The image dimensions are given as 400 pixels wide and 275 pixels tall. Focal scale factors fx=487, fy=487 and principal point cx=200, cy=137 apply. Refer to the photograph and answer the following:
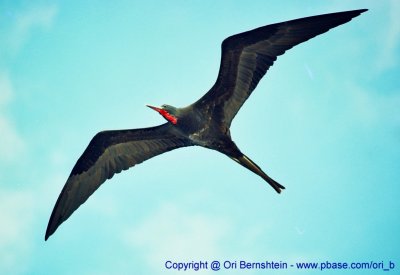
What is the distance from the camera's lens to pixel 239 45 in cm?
801

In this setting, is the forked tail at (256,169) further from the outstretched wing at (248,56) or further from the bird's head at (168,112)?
the bird's head at (168,112)

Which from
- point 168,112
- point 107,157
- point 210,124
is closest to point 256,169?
point 210,124

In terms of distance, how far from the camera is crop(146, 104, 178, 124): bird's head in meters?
8.45

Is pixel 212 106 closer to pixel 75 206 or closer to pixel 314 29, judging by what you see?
pixel 314 29

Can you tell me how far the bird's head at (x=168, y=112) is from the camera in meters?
8.45

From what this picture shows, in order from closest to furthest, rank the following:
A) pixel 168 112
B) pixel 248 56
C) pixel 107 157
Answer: pixel 248 56 < pixel 168 112 < pixel 107 157

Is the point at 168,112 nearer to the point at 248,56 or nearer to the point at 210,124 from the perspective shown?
the point at 210,124

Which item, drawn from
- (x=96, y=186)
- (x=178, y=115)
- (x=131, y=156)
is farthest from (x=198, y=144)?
(x=96, y=186)

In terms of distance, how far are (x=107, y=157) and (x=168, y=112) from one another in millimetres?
1687

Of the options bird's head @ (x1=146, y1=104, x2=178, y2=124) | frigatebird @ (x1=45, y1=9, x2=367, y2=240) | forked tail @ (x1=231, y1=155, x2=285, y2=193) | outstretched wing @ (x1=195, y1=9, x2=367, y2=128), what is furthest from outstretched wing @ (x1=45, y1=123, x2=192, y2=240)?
forked tail @ (x1=231, y1=155, x2=285, y2=193)

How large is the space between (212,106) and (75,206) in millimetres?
3213

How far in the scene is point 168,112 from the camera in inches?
333

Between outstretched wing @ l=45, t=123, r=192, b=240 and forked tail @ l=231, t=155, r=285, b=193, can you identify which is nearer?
forked tail @ l=231, t=155, r=285, b=193

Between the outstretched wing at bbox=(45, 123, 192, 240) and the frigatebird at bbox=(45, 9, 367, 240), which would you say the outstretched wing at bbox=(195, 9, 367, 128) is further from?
the outstretched wing at bbox=(45, 123, 192, 240)
